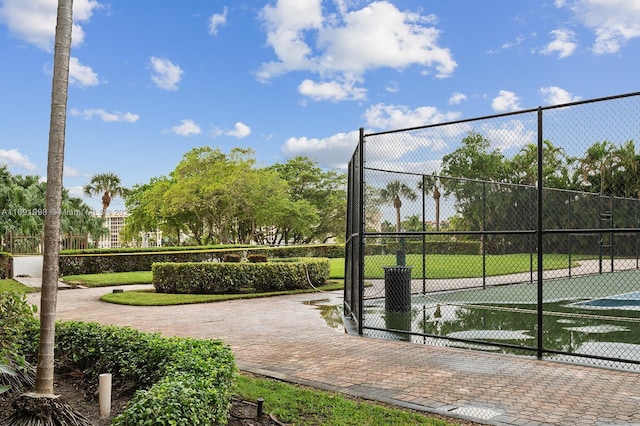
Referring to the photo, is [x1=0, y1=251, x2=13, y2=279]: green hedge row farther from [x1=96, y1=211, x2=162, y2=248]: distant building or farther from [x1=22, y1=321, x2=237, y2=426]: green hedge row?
[x1=96, y1=211, x2=162, y2=248]: distant building

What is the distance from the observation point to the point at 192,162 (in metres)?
42.5

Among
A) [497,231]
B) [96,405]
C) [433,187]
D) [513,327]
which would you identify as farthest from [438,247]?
[96,405]

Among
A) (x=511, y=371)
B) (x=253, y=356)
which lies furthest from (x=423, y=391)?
(x=253, y=356)

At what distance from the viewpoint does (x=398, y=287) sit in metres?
10.9

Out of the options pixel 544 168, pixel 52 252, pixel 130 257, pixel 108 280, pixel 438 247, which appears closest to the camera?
pixel 52 252

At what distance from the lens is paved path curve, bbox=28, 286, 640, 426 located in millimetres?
4664

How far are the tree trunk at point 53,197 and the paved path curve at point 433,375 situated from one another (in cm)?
249

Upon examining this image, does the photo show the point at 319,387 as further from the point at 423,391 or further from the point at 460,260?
the point at 460,260

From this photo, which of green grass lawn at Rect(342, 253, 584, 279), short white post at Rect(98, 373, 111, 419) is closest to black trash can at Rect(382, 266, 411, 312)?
short white post at Rect(98, 373, 111, 419)

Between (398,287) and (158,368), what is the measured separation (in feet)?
22.6

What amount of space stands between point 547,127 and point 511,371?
3227 mm

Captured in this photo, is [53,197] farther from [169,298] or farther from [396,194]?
[169,298]

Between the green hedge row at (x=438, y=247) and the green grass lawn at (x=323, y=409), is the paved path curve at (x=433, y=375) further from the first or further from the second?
the green hedge row at (x=438, y=247)

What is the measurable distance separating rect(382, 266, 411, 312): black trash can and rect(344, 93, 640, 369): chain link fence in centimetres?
2
